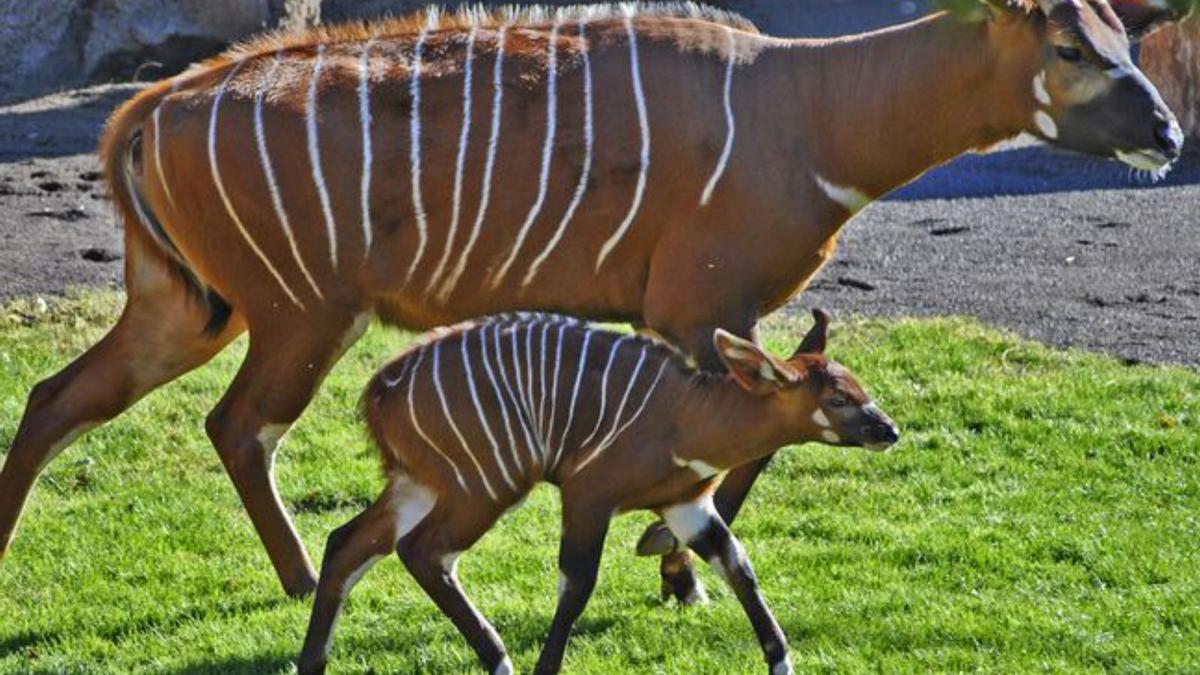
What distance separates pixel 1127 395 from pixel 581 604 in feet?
11.9

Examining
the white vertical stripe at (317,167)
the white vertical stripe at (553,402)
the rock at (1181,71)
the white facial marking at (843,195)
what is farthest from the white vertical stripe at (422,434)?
the rock at (1181,71)

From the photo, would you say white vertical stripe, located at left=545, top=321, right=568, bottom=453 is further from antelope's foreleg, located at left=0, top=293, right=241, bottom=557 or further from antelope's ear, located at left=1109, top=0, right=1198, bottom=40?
antelope's ear, located at left=1109, top=0, right=1198, bottom=40

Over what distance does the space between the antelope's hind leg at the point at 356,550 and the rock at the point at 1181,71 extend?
840cm

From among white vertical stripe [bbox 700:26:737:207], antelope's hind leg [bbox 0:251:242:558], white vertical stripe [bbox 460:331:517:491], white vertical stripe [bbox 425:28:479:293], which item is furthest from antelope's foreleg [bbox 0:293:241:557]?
white vertical stripe [bbox 700:26:737:207]

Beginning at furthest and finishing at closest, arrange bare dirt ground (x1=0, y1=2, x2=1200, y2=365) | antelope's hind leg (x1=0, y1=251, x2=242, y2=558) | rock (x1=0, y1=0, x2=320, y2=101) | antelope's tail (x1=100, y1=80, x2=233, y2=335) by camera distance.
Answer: rock (x1=0, y1=0, x2=320, y2=101)
bare dirt ground (x1=0, y1=2, x2=1200, y2=365)
antelope's hind leg (x1=0, y1=251, x2=242, y2=558)
antelope's tail (x1=100, y1=80, x2=233, y2=335)

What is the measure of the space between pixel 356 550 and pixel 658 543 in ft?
2.91

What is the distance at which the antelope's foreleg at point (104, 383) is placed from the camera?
22.4 feet

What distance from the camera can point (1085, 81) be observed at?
6.19 metres

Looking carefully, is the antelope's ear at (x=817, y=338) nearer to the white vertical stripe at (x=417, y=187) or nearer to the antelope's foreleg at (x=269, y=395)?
the white vertical stripe at (x=417, y=187)

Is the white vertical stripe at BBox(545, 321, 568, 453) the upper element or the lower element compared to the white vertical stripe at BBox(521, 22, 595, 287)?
lower

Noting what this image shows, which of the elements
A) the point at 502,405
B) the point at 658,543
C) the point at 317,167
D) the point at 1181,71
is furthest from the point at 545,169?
the point at 1181,71

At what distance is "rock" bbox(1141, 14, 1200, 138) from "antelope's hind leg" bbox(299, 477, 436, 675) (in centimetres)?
840

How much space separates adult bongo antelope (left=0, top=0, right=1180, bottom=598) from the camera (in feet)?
20.8

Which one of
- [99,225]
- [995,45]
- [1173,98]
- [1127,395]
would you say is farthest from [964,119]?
[1173,98]
